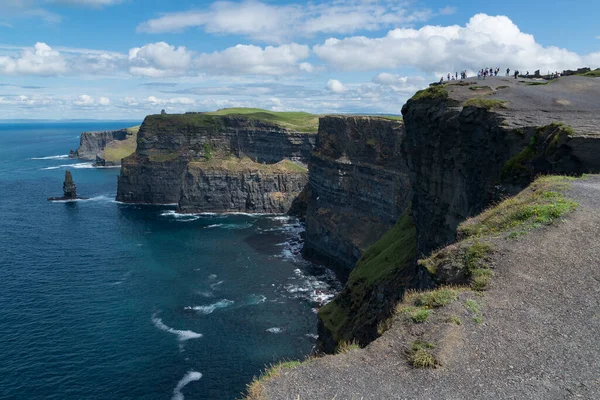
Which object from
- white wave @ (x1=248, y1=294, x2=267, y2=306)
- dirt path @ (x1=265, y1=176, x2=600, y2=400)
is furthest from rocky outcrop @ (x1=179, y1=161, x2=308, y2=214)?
dirt path @ (x1=265, y1=176, x2=600, y2=400)

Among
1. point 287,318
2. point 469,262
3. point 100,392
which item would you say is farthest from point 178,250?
point 469,262

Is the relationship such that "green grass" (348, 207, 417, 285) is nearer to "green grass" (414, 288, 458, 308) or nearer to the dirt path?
the dirt path

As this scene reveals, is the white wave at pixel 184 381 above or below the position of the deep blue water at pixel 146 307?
below

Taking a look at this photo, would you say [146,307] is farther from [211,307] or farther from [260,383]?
[260,383]

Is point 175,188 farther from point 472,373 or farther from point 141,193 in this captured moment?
point 472,373

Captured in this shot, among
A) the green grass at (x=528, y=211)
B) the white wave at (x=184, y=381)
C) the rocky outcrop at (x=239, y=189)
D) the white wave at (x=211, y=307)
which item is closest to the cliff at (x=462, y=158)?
the green grass at (x=528, y=211)

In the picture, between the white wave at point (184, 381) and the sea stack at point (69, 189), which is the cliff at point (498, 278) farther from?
the sea stack at point (69, 189)
